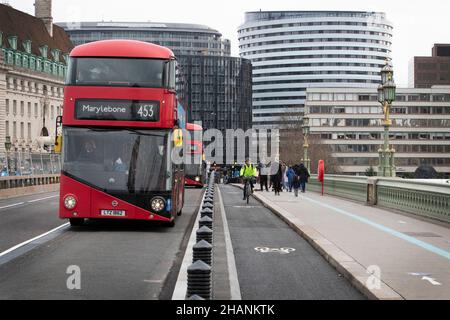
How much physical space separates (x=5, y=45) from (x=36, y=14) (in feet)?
61.5

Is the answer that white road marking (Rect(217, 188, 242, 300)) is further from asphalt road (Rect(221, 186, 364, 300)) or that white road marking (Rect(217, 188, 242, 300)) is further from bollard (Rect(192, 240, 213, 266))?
bollard (Rect(192, 240, 213, 266))

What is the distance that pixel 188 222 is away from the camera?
19688mm

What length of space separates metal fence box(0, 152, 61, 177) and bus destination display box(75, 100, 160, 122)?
73.7 ft

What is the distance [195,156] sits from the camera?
48875mm

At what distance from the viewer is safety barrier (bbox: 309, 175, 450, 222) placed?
1806 centimetres

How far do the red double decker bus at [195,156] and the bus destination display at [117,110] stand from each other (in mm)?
26679

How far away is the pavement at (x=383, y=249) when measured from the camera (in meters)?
8.76

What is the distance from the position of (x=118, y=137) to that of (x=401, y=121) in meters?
134

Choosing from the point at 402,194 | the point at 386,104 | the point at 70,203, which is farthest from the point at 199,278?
the point at 386,104

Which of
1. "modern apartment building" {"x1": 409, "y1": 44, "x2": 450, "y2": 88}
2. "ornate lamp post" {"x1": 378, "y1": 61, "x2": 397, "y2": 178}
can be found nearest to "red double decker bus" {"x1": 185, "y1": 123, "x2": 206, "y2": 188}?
"ornate lamp post" {"x1": 378, "y1": 61, "x2": 397, "y2": 178}

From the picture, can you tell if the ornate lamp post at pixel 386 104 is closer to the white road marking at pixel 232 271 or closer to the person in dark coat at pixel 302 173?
the white road marking at pixel 232 271

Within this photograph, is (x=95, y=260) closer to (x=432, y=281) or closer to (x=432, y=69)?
(x=432, y=281)

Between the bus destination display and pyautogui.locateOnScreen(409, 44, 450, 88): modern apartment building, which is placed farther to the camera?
pyautogui.locateOnScreen(409, 44, 450, 88): modern apartment building
